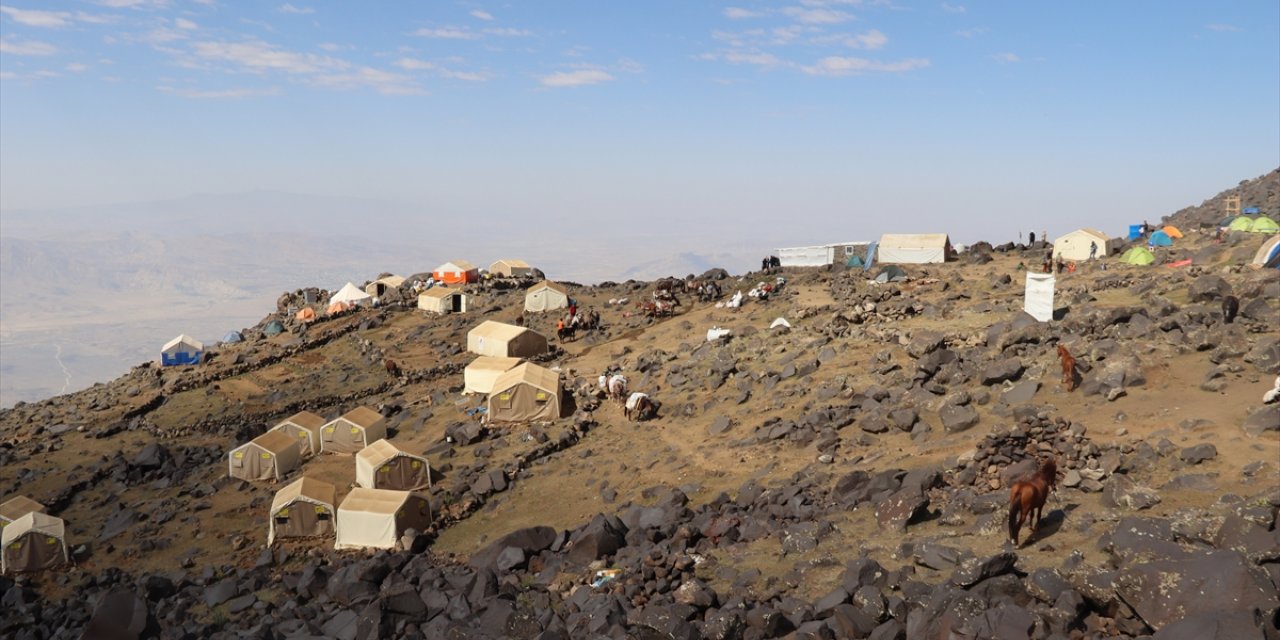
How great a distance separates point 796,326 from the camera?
39.5m

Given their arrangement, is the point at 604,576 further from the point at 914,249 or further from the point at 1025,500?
the point at 914,249

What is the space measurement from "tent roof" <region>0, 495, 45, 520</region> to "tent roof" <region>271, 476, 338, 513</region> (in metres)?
9.04

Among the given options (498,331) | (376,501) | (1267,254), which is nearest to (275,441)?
(376,501)

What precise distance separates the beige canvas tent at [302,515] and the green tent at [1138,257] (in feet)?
120

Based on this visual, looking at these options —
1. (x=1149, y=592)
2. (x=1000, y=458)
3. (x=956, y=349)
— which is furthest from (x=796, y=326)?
(x=1149, y=592)

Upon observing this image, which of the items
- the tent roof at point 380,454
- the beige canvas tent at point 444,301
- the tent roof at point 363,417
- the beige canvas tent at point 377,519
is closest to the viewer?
the beige canvas tent at point 377,519

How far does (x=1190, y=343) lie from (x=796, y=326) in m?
17.7

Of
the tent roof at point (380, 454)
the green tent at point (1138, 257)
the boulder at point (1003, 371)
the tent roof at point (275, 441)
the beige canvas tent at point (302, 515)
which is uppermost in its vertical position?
the green tent at point (1138, 257)

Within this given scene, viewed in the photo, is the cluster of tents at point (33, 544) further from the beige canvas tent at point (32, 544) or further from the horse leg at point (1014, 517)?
the horse leg at point (1014, 517)

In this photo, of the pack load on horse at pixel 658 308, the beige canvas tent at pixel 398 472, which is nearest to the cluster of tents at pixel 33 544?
the beige canvas tent at pixel 398 472

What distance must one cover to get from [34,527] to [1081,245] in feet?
159

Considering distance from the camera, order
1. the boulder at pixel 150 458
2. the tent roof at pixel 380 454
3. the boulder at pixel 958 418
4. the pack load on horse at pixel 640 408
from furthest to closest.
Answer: the boulder at pixel 150 458
the pack load on horse at pixel 640 408
the tent roof at pixel 380 454
the boulder at pixel 958 418

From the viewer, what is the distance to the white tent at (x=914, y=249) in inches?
2035

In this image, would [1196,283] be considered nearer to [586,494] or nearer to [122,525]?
[586,494]
